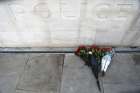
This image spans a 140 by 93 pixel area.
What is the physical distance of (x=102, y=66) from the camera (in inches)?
157

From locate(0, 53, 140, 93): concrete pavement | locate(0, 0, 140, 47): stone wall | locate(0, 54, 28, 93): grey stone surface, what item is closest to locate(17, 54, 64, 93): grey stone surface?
locate(0, 53, 140, 93): concrete pavement

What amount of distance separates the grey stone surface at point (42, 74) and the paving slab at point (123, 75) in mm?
1163

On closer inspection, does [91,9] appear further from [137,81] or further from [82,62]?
[137,81]

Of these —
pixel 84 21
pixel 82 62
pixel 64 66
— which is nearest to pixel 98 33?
pixel 84 21

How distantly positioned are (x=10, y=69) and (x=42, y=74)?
0.84 m

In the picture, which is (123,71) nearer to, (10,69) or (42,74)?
(42,74)

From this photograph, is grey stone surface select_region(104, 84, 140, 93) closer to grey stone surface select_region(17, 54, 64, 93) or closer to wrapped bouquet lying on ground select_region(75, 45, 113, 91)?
wrapped bouquet lying on ground select_region(75, 45, 113, 91)

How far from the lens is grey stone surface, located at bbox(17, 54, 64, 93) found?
12.0 ft

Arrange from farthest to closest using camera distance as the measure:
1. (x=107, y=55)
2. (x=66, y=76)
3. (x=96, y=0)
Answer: (x=107, y=55), (x=66, y=76), (x=96, y=0)

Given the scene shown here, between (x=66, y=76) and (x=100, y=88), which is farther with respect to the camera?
(x=66, y=76)

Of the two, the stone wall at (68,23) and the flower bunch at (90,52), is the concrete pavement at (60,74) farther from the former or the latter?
the stone wall at (68,23)

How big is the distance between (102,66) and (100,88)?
23.1 inches

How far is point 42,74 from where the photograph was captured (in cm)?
391

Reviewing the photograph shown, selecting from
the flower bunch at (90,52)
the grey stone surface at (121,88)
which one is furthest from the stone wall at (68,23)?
the grey stone surface at (121,88)
